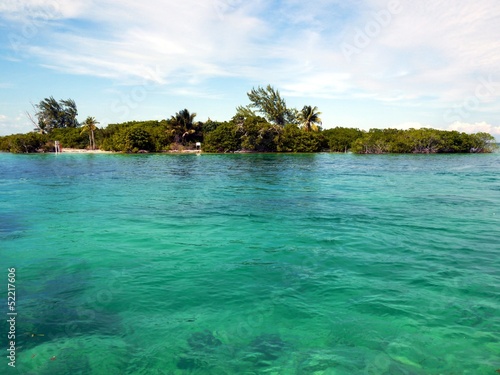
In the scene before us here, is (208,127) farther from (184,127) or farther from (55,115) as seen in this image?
(55,115)

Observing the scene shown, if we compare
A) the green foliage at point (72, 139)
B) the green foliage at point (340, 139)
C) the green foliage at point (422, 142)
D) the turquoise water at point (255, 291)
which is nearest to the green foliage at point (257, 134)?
the green foliage at point (340, 139)

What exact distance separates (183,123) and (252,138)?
722 inches

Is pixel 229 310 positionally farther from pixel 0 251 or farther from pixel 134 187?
pixel 134 187

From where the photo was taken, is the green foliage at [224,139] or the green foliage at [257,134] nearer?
the green foliage at [257,134]

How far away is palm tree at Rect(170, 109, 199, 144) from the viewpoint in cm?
8344

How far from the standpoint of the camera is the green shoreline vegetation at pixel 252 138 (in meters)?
78.4

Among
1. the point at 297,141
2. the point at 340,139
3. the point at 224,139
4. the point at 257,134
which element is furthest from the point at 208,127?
the point at 340,139

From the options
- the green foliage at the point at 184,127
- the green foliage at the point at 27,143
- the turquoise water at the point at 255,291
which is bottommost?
the turquoise water at the point at 255,291

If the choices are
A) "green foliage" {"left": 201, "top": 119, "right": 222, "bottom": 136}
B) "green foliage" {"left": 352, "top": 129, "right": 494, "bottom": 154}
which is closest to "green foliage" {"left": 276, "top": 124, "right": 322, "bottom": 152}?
"green foliage" {"left": 352, "top": 129, "right": 494, "bottom": 154}

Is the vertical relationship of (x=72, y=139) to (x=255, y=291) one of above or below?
above

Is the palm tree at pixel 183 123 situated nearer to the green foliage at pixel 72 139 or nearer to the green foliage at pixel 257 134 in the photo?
the green foliage at pixel 257 134

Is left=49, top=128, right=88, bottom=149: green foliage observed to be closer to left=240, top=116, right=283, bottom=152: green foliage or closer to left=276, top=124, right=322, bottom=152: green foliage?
left=240, top=116, right=283, bottom=152: green foliage

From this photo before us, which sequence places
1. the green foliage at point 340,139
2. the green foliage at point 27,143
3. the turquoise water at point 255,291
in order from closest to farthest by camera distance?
the turquoise water at point 255,291 < the green foliage at point 27,143 < the green foliage at point 340,139

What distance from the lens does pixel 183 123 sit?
84.1m
